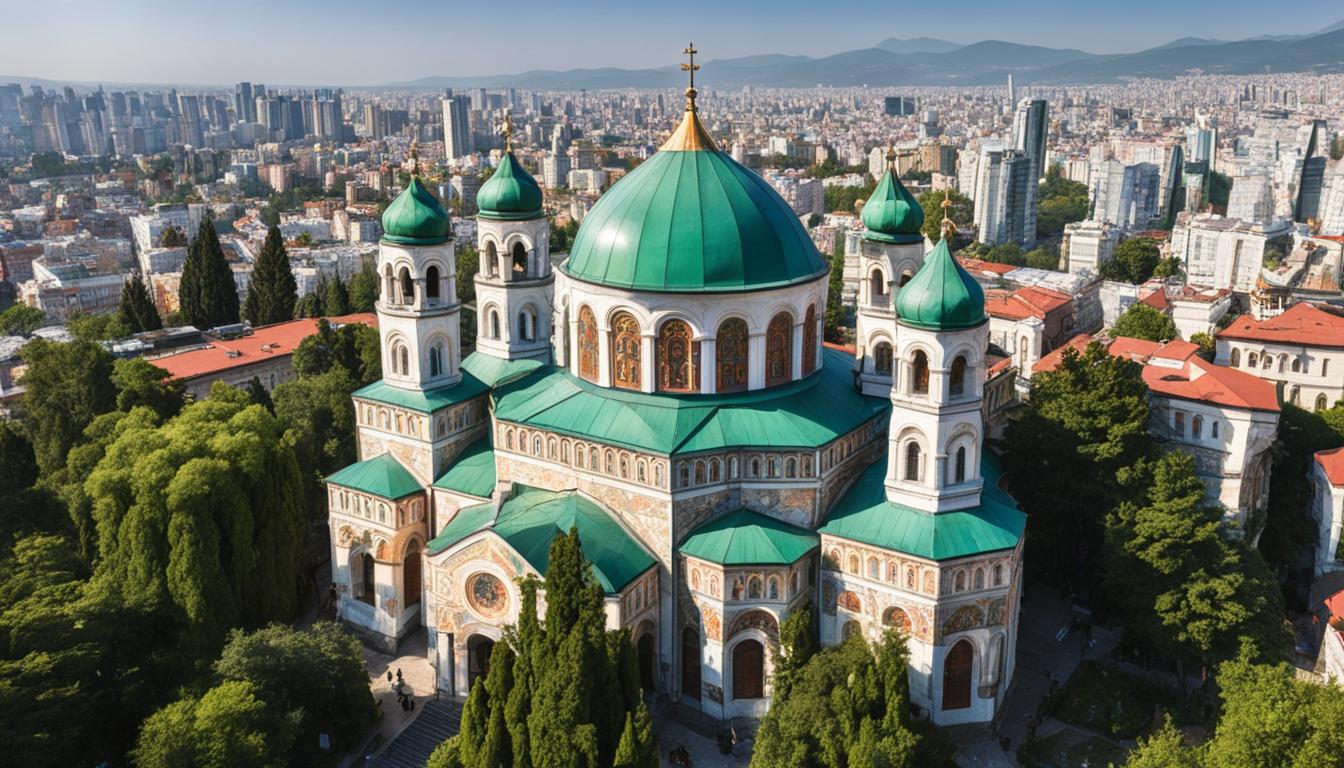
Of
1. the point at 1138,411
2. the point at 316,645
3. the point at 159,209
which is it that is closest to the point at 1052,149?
the point at 159,209

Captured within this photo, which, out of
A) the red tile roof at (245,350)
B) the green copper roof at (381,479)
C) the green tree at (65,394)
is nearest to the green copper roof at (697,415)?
the green copper roof at (381,479)

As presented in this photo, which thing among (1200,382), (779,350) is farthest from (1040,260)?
(779,350)

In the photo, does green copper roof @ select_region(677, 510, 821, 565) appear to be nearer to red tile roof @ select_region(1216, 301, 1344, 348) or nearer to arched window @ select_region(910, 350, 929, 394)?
arched window @ select_region(910, 350, 929, 394)

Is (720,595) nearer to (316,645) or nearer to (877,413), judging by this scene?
(877,413)

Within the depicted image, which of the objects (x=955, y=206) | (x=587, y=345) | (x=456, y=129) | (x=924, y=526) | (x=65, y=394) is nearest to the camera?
(x=924, y=526)

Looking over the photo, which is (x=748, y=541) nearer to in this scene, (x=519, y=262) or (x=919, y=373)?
(x=919, y=373)

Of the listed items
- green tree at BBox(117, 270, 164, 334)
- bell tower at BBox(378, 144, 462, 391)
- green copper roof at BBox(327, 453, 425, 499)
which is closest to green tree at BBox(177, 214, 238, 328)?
green tree at BBox(117, 270, 164, 334)

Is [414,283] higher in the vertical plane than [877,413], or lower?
higher
